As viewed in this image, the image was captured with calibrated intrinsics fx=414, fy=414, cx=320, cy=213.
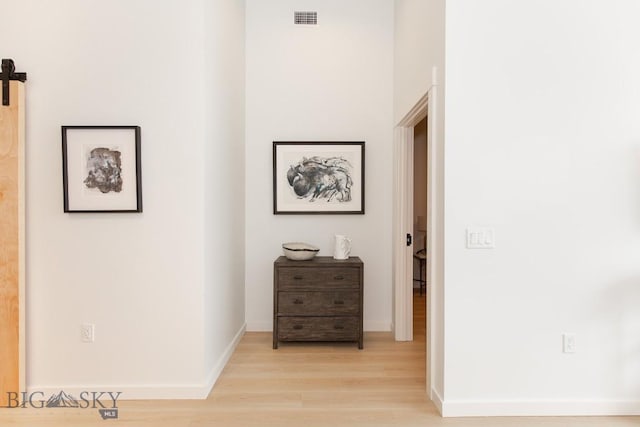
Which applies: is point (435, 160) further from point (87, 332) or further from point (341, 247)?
point (87, 332)

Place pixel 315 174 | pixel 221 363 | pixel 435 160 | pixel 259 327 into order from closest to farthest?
pixel 435 160 < pixel 221 363 < pixel 315 174 < pixel 259 327

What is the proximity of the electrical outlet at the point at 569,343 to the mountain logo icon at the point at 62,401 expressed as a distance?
304cm

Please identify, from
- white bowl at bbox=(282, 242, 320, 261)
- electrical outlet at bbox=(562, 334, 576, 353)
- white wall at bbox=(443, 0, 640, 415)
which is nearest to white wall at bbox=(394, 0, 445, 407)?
white wall at bbox=(443, 0, 640, 415)

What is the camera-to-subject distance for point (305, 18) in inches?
164

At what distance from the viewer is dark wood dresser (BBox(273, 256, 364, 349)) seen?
12.3 ft

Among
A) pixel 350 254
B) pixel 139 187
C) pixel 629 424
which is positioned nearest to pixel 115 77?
pixel 139 187

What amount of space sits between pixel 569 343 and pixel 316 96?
299 cm

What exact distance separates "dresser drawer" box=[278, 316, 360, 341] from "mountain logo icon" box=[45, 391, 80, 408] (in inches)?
64.0

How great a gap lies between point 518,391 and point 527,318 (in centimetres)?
45

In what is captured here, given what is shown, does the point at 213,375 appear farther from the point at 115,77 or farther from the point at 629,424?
the point at 629,424

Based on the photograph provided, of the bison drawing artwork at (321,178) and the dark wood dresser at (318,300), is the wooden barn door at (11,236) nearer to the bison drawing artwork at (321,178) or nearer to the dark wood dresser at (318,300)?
the dark wood dresser at (318,300)

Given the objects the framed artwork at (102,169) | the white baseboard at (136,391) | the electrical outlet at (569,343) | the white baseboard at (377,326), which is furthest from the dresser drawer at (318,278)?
the electrical outlet at (569,343)

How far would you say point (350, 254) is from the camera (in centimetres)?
419

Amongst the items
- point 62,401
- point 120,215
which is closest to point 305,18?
Result: point 120,215
